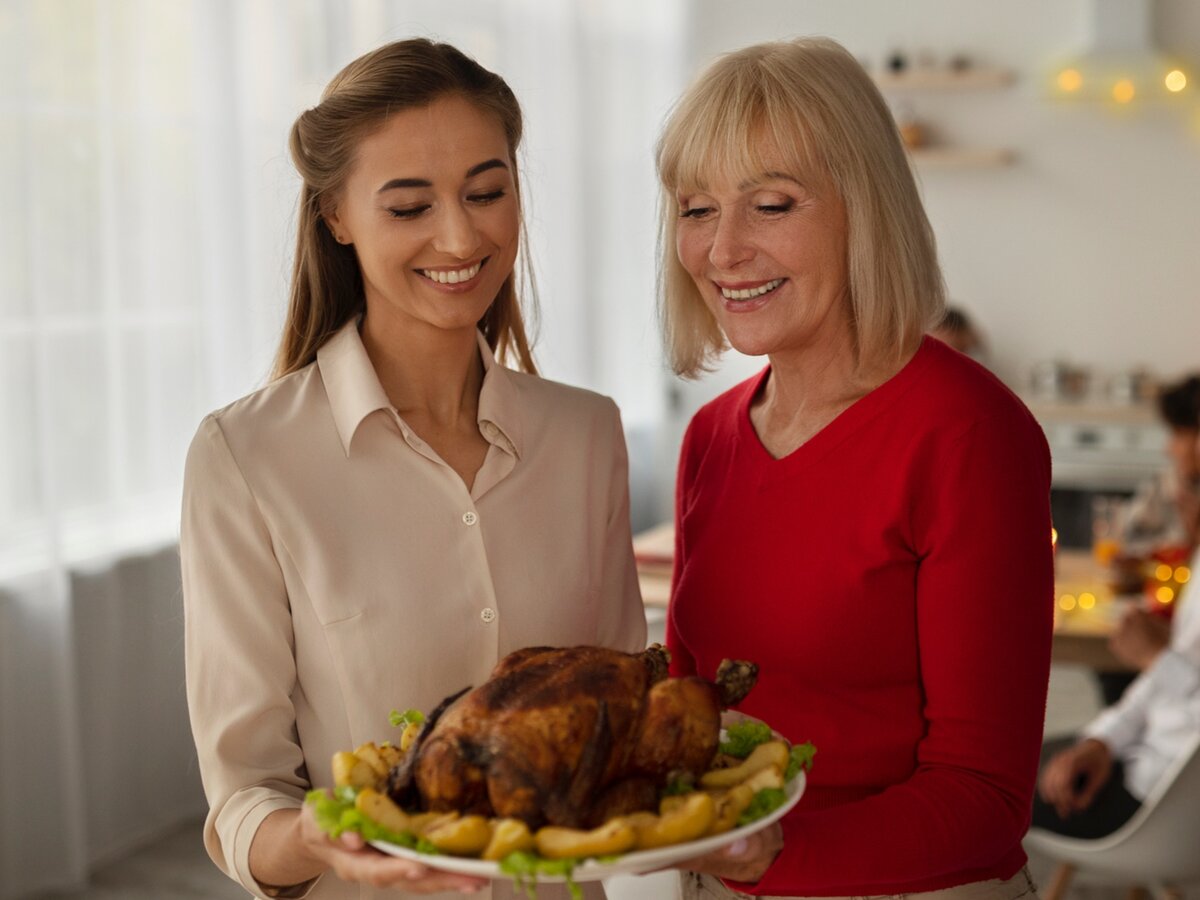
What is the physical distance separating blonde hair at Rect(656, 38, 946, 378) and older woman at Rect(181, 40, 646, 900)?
23cm

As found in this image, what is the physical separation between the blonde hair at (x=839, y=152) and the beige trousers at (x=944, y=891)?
0.58 meters

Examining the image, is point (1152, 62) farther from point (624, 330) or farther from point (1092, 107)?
point (624, 330)

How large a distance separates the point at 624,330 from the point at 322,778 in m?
5.29

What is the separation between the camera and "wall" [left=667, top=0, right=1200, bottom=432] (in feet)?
20.6

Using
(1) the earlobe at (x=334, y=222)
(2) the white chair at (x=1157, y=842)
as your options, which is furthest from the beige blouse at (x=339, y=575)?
(2) the white chair at (x=1157, y=842)

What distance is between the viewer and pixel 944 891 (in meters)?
1.45

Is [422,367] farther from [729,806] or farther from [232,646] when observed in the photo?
[729,806]

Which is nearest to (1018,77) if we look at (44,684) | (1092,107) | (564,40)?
(1092,107)

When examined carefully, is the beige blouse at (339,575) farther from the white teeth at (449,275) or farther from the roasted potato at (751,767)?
the roasted potato at (751,767)

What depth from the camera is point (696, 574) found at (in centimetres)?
163

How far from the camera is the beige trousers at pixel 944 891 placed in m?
1.45

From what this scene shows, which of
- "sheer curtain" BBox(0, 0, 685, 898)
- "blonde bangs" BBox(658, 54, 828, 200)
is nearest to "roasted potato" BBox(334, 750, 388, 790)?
"blonde bangs" BBox(658, 54, 828, 200)

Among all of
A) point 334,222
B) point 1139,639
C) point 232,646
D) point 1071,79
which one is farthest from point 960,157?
point 232,646

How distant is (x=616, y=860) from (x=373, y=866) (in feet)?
0.74
